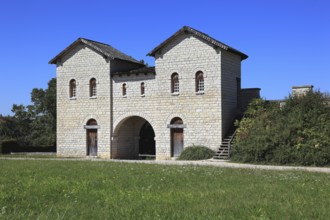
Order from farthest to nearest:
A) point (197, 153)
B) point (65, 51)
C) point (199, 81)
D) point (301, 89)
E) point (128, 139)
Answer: point (65, 51) < point (128, 139) < point (199, 81) < point (301, 89) < point (197, 153)

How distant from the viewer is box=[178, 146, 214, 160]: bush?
27484 mm

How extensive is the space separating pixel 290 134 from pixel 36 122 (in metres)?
40.4

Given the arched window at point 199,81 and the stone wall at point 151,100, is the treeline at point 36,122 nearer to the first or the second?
the stone wall at point 151,100

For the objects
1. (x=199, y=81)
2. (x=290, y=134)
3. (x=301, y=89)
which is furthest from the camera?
(x=199, y=81)

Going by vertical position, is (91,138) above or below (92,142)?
above

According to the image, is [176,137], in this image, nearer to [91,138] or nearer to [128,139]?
[128,139]

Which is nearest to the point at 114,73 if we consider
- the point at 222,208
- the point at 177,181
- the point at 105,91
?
the point at 105,91

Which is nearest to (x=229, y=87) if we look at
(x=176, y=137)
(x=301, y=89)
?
(x=301, y=89)

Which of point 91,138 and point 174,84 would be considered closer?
point 174,84

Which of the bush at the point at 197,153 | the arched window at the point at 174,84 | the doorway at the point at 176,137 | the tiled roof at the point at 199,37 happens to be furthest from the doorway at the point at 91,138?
the bush at the point at 197,153

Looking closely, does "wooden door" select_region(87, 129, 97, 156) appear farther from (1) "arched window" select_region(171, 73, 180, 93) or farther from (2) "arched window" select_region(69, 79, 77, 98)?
(1) "arched window" select_region(171, 73, 180, 93)

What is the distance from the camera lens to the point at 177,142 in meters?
29.8

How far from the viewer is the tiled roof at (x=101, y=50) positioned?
105ft

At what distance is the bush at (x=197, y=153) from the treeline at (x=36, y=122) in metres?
25.3
